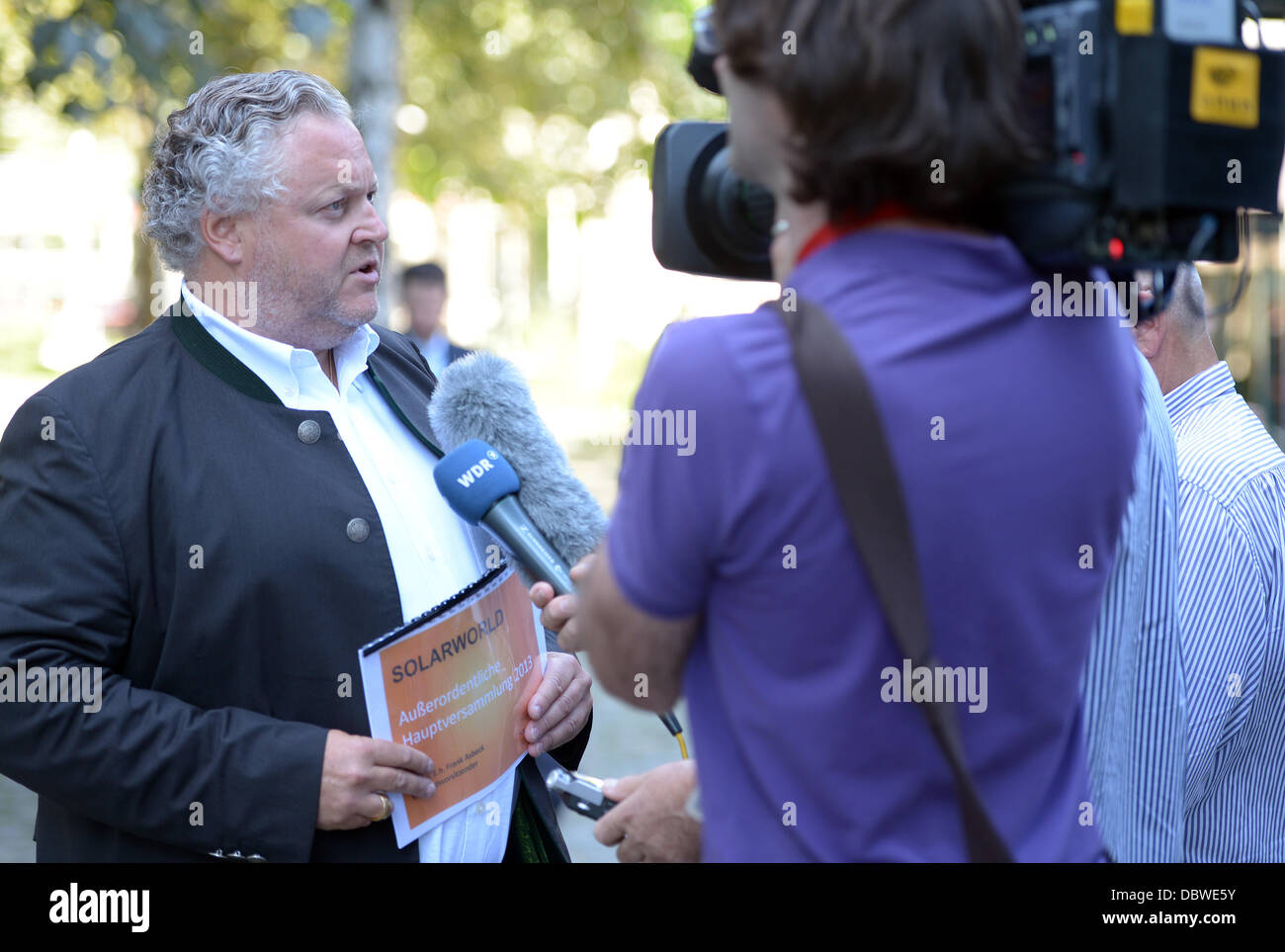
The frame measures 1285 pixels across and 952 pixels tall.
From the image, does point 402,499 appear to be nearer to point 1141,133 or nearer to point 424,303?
point 1141,133

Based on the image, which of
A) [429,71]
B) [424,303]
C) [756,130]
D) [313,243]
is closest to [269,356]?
[313,243]

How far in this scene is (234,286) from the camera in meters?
2.42

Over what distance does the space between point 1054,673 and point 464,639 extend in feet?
3.50

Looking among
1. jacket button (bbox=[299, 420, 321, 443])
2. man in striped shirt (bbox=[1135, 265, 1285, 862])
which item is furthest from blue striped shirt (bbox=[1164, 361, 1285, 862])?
jacket button (bbox=[299, 420, 321, 443])

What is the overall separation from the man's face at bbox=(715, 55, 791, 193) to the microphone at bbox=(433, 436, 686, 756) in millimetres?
873

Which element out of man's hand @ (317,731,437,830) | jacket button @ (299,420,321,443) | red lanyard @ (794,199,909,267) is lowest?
man's hand @ (317,731,437,830)

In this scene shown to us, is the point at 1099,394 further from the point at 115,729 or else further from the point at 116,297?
the point at 116,297

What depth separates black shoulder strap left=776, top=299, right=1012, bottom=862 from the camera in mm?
1256

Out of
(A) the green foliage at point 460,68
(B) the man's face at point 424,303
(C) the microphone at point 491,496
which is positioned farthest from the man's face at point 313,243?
(B) the man's face at point 424,303

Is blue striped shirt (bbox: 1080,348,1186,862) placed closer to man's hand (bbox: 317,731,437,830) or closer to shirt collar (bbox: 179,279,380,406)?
Result: man's hand (bbox: 317,731,437,830)

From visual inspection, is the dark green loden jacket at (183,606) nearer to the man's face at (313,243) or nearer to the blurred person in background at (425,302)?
the man's face at (313,243)

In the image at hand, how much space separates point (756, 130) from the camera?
1.37m

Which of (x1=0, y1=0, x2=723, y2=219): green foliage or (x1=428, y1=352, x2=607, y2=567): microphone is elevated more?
(x1=0, y1=0, x2=723, y2=219): green foliage

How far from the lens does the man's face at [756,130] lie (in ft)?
4.42
